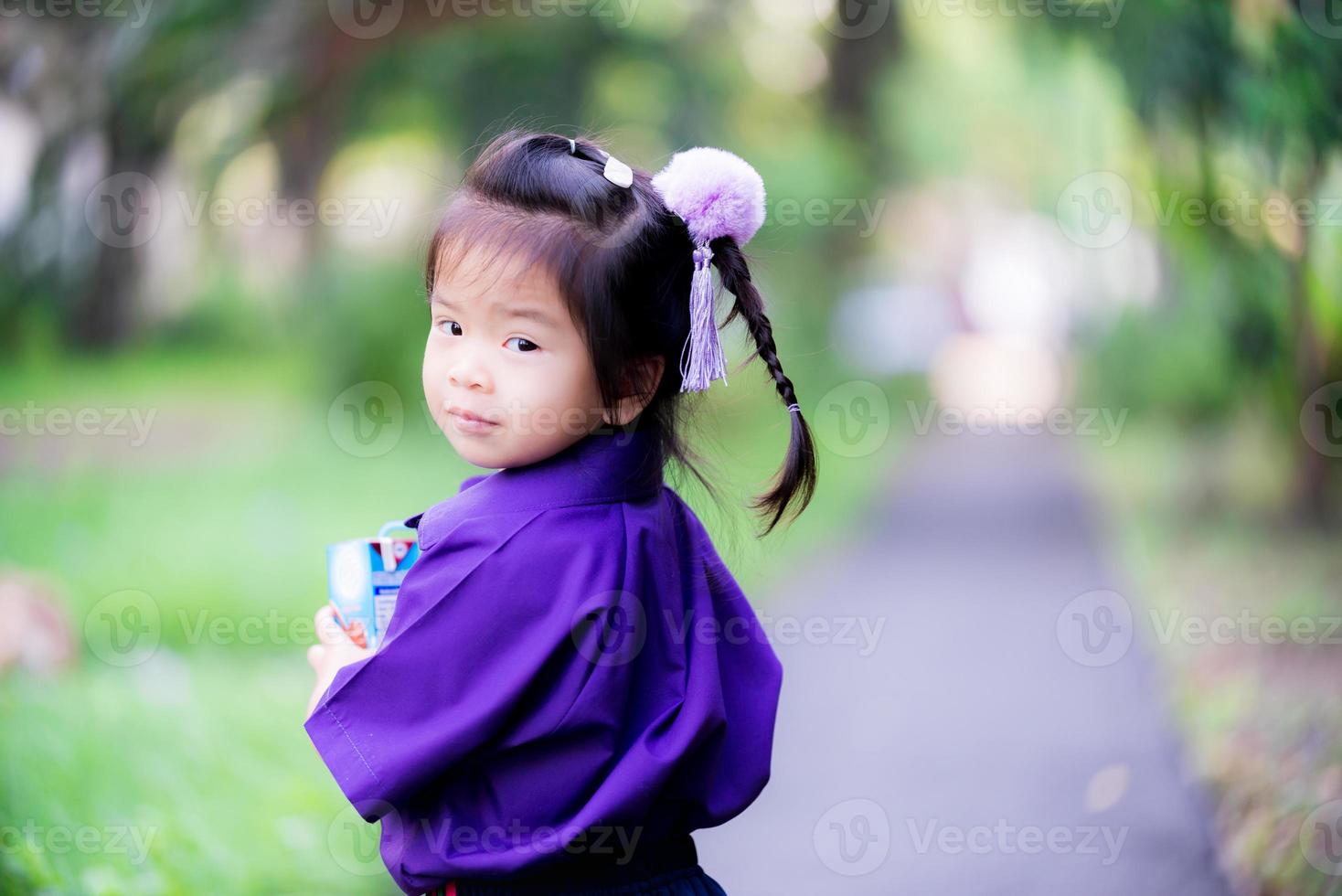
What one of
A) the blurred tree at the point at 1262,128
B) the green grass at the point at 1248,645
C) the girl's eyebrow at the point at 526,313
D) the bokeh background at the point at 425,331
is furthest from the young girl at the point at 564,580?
the blurred tree at the point at 1262,128

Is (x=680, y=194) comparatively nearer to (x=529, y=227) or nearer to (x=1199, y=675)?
(x=529, y=227)

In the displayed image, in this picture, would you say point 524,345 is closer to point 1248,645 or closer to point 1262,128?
point 1262,128

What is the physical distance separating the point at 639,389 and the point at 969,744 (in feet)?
10.6

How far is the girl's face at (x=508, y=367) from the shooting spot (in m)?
1.78

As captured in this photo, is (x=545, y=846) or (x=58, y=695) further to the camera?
(x=58, y=695)

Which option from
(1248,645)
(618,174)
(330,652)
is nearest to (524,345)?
(618,174)

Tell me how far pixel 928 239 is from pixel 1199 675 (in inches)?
642

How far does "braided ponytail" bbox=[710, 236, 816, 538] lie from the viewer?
1.88 meters

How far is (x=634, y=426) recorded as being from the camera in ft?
6.37

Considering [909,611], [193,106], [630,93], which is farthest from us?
[630,93]

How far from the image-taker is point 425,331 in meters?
8.92

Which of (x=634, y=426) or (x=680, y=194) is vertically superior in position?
(x=680, y=194)

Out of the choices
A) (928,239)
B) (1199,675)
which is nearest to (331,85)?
(1199,675)

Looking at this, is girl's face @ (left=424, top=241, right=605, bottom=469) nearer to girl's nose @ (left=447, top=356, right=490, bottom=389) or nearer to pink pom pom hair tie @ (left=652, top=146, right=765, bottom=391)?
girl's nose @ (left=447, top=356, right=490, bottom=389)
